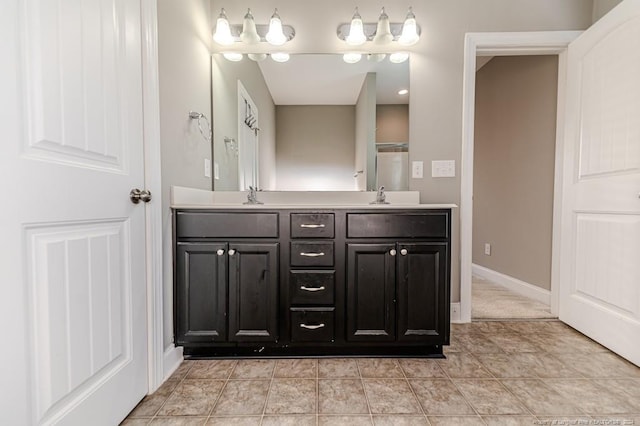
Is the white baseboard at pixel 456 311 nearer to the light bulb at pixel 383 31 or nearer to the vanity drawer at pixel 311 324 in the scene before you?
the vanity drawer at pixel 311 324

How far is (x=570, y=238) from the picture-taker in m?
1.96

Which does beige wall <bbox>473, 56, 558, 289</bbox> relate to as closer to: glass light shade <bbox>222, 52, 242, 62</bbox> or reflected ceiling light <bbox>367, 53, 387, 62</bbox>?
reflected ceiling light <bbox>367, 53, 387, 62</bbox>

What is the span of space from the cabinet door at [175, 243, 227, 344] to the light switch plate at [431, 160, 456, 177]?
1.50 m

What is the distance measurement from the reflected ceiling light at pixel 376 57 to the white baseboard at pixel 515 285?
2292 millimetres

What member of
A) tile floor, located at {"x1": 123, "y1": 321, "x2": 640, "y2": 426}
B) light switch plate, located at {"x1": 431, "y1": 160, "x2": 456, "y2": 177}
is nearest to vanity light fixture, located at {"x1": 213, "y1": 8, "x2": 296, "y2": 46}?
light switch plate, located at {"x1": 431, "y1": 160, "x2": 456, "y2": 177}

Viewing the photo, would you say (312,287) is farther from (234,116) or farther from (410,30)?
(410,30)

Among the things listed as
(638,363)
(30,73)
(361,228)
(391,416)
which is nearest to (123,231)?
(30,73)

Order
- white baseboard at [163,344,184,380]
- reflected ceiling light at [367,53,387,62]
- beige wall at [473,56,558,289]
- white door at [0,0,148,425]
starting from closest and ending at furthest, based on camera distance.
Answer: white door at [0,0,148,425]
white baseboard at [163,344,184,380]
reflected ceiling light at [367,53,387,62]
beige wall at [473,56,558,289]

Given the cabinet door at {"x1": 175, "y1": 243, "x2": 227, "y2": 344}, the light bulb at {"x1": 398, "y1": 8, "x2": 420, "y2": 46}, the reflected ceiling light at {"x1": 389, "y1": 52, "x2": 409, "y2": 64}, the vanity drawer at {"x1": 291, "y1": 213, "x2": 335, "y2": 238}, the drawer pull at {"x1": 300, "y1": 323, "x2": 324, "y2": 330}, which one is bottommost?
the drawer pull at {"x1": 300, "y1": 323, "x2": 324, "y2": 330}

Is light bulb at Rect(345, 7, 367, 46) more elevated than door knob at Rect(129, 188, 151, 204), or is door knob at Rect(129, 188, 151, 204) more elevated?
light bulb at Rect(345, 7, 367, 46)

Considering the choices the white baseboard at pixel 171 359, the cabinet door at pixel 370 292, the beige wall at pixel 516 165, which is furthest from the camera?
the beige wall at pixel 516 165

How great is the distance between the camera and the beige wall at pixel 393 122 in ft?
6.65

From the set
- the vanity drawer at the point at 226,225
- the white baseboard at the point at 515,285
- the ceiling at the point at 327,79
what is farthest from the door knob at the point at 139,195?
the white baseboard at the point at 515,285

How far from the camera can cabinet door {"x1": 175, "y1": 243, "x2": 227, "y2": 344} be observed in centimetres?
150
